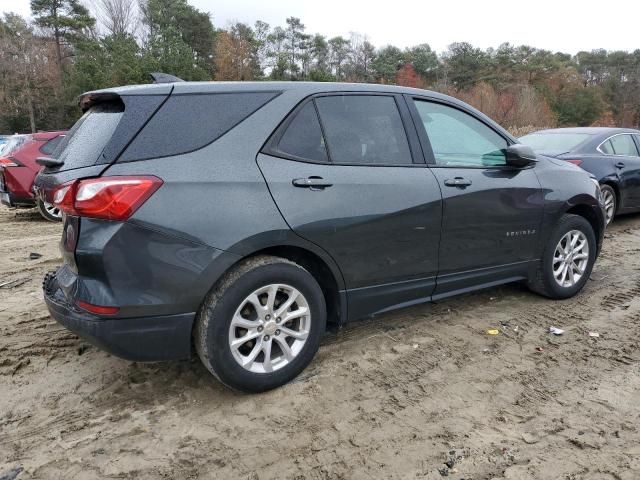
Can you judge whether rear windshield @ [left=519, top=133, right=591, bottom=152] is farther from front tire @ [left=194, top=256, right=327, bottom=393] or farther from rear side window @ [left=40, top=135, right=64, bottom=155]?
rear side window @ [left=40, top=135, right=64, bottom=155]

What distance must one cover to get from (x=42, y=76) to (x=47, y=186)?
120ft

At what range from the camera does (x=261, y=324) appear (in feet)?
9.00

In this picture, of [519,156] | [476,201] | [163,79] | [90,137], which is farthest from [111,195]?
[519,156]

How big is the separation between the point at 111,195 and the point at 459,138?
2485mm

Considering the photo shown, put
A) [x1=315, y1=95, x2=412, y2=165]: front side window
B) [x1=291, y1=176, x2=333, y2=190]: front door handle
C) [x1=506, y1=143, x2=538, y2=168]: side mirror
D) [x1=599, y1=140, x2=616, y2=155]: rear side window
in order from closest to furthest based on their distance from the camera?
[x1=291, y1=176, x2=333, y2=190]: front door handle
[x1=315, y1=95, x2=412, y2=165]: front side window
[x1=506, y1=143, x2=538, y2=168]: side mirror
[x1=599, y1=140, x2=616, y2=155]: rear side window

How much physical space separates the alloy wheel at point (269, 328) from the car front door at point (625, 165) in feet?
20.9

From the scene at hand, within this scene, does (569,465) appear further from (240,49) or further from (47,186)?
(240,49)

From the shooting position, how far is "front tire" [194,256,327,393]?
2604mm

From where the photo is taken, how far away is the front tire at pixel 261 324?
8.54 ft

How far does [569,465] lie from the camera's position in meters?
2.28

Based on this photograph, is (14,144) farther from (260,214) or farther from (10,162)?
(260,214)

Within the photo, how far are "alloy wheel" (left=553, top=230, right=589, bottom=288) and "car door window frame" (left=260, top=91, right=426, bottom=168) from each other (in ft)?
5.68

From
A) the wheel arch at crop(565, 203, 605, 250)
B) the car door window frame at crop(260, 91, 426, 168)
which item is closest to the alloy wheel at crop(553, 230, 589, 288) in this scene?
the wheel arch at crop(565, 203, 605, 250)

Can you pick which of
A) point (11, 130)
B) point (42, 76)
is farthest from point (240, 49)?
point (11, 130)
